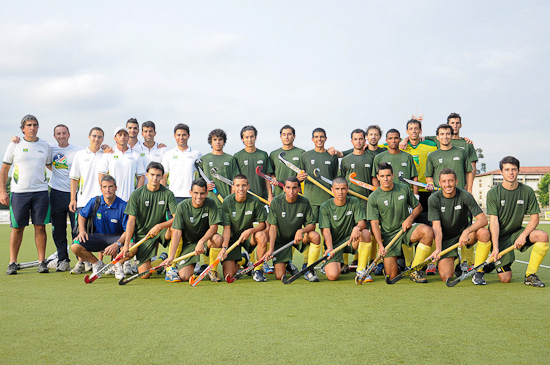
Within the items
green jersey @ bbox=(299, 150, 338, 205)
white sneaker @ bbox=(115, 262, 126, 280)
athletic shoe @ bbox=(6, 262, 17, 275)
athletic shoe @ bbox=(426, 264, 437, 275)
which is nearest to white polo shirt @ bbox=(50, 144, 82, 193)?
athletic shoe @ bbox=(6, 262, 17, 275)

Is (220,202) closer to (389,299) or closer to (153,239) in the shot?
(153,239)

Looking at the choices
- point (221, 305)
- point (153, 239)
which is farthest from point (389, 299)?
point (153, 239)

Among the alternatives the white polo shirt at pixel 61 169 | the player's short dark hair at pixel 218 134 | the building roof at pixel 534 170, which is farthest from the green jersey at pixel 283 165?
the building roof at pixel 534 170

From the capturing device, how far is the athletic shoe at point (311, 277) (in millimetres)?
5737

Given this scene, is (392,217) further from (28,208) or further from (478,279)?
(28,208)

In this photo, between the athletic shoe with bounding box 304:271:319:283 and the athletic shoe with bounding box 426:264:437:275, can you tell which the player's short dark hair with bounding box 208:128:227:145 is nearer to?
the athletic shoe with bounding box 304:271:319:283

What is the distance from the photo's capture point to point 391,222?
238 inches

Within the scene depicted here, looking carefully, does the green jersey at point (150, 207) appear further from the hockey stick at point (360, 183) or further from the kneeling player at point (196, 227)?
the hockey stick at point (360, 183)

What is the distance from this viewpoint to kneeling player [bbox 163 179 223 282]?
5820 mm

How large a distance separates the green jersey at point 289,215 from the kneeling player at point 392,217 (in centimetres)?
85

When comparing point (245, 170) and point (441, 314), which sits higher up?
point (245, 170)

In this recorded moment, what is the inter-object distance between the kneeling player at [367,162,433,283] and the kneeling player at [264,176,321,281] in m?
0.81

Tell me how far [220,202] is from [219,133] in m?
1.06

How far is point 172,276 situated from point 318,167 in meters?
2.68
